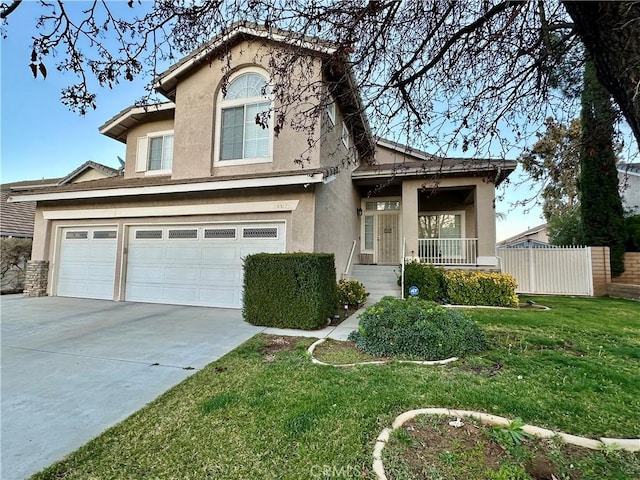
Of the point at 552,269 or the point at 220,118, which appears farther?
the point at 552,269

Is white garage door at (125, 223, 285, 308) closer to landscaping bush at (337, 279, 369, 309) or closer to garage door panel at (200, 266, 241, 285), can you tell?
garage door panel at (200, 266, 241, 285)

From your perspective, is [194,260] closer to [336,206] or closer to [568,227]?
[336,206]

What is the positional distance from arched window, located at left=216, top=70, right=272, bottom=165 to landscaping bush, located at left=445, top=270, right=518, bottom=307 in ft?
23.3

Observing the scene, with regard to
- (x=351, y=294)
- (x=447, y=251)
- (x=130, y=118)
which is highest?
(x=130, y=118)

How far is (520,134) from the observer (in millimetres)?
4910

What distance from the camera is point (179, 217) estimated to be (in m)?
9.96

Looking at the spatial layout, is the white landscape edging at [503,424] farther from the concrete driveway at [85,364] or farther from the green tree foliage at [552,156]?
the green tree foliage at [552,156]

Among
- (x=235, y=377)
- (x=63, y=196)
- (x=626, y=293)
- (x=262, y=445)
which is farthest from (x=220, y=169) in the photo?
(x=626, y=293)

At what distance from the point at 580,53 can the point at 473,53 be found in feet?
5.73

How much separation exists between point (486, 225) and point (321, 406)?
10014 millimetres

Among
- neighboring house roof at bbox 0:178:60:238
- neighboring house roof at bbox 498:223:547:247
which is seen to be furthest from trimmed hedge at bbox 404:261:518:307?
neighboring house roof at bbox 498:223:547:247

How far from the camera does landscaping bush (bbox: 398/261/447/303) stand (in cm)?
1011

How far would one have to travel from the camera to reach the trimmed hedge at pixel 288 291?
7.00 m

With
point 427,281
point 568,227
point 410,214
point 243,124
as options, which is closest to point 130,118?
point 243,124
